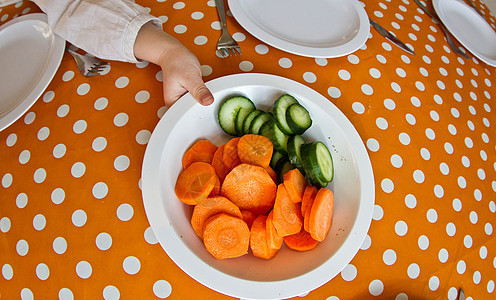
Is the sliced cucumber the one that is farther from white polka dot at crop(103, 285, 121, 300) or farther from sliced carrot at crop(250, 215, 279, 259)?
white polka dot at crop(103, 285, 121, 300)

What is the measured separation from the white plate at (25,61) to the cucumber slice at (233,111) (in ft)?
1.33

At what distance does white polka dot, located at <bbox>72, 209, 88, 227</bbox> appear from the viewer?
697 millimetres

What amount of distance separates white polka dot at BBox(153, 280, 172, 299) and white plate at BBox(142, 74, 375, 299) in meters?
0.09

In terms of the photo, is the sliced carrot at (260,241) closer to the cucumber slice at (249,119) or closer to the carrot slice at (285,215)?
the carrot slice at (285,215)

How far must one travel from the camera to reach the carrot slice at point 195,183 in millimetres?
708

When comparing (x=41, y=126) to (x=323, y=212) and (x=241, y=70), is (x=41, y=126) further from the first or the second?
(x=323, y=212)

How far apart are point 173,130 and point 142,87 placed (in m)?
0.19

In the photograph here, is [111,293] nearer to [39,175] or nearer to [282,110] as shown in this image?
[39,175]

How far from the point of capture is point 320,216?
0.68 metres

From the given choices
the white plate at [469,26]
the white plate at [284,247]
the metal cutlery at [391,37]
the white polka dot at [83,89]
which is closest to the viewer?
the white plate at [284,247]

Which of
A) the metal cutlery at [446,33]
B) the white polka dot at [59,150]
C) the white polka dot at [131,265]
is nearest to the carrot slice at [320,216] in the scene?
the white polka dot at [131,265]

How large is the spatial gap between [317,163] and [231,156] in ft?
0.63

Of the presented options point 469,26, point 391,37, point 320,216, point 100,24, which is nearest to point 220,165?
point 320,216

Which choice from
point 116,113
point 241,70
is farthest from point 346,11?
point 116,113
